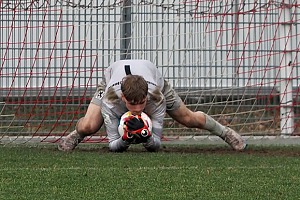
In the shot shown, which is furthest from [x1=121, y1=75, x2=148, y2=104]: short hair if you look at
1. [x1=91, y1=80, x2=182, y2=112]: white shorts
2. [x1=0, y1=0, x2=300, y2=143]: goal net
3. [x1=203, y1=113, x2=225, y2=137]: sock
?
[x1=0, y1=0, x2=300, y2=143]: goal net

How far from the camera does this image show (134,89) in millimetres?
8930

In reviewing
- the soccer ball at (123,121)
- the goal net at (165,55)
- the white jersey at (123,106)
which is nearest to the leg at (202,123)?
the white jersey at (123,106)

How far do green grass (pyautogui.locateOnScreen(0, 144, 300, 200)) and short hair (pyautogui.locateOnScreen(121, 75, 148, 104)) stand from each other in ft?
1.82

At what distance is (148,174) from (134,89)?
1245mm

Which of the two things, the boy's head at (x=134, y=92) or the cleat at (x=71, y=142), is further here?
the cleat at (x=71, y=142)

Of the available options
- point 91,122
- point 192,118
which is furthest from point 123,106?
point 192,118

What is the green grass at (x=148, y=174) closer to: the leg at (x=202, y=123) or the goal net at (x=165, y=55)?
the leg at (x=202, y=123)

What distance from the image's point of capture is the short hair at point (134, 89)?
8953 millimetres

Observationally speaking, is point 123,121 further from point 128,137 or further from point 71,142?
point 71,142

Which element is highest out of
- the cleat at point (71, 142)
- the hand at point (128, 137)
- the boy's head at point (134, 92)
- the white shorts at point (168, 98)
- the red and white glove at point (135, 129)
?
the boy's head at point (134, 92)

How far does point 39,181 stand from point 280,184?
1724mm

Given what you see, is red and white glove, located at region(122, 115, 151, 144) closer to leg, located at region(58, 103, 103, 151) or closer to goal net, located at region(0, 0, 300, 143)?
leg, located at region(58, 103, 103, 151)

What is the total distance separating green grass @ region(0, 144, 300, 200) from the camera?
22.3ft

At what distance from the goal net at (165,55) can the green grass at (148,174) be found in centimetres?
234
